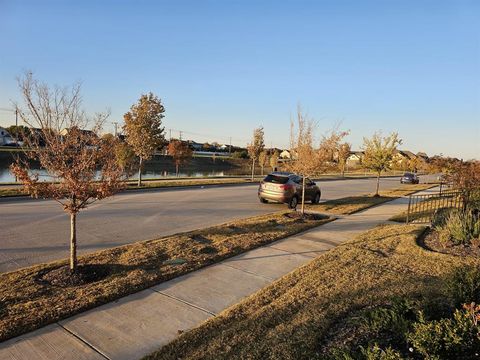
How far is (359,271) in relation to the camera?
6.42 metres

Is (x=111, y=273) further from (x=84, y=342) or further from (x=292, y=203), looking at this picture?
(x=292, y=203)

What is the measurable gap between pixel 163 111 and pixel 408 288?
62.5 feet

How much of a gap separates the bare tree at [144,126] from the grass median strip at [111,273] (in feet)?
43.5

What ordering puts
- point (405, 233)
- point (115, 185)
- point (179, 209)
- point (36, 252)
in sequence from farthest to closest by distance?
point (179, 209) < point (405, 233) < point (36, 252) < point (115, 185)

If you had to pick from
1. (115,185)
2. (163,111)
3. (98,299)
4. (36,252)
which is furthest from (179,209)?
(163,111)

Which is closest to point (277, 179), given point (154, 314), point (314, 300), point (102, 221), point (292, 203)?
point (292, 203)

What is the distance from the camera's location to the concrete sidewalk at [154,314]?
379 cm

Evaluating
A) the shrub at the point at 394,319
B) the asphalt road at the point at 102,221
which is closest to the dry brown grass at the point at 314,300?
the shrub at the point at 394,319

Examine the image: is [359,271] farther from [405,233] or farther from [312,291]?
[405,233]

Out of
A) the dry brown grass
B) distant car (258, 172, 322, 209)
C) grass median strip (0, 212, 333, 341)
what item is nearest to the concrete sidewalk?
grass median strip (0, 212, 333, 341)

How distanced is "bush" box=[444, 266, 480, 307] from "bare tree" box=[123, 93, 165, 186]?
60.3ft

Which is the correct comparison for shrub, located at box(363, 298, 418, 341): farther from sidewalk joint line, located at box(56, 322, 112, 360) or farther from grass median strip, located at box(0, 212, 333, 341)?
grass median strip, located at box(0, 212, 333, 341)

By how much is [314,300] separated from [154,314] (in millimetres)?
2206

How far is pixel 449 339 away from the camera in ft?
10.5
